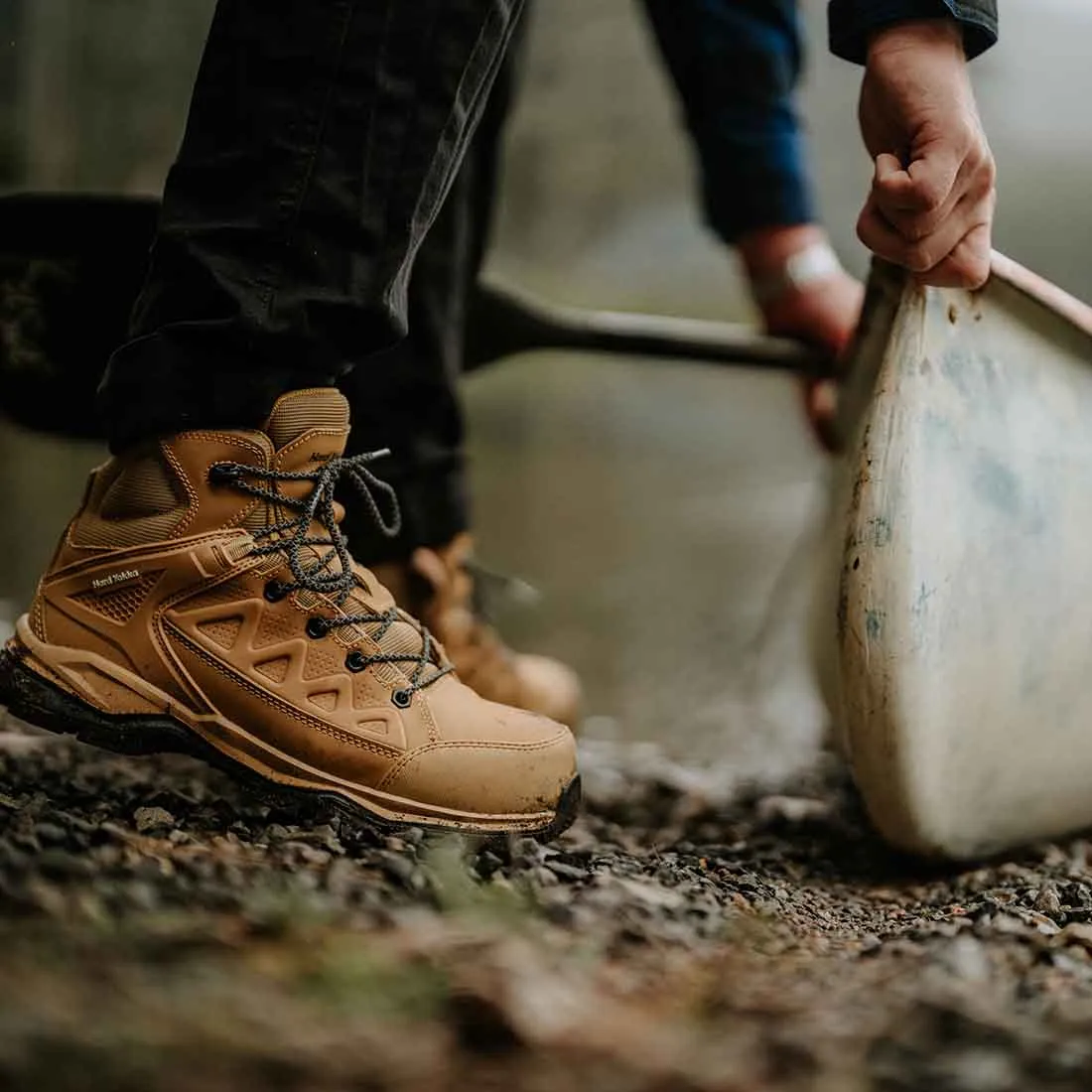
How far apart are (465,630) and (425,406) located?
24 centimetres

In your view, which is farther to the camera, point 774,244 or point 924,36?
point 774,244

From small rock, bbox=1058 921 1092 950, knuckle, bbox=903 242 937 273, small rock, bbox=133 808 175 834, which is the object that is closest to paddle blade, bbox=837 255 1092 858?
knuckle, bbox=903 242 937 273

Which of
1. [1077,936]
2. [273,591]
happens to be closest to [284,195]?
[273,591]

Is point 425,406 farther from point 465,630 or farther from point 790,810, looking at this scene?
point 790,810

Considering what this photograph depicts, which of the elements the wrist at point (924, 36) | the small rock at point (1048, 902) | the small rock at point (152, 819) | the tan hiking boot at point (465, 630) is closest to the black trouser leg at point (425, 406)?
the tan hiking boot at point (465, 630)

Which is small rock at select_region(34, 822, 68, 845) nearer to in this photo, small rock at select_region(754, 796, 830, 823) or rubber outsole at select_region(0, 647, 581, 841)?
rubber outsole at select_region(0, 647, 581, 841)

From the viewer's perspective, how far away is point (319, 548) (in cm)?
83

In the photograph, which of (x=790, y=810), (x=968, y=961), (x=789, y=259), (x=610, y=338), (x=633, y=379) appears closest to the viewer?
(x=968, y=961)

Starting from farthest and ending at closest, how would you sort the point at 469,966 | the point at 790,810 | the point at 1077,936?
1. the point at 790,810
2. the point at 1077,936
3. the point at 469,966

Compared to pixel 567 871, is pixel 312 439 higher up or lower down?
higher up

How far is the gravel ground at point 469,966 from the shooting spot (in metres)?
0.43

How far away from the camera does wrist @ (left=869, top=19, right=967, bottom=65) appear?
0.85 m

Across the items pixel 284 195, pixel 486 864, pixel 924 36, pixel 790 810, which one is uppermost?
pixel 924 36

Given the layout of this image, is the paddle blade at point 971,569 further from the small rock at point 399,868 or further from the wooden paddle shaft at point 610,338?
the wooden paddle shaft at point 610,338
